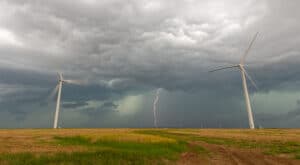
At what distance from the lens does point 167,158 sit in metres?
31.8

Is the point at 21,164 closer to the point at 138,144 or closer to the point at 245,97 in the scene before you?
the point at 138,144

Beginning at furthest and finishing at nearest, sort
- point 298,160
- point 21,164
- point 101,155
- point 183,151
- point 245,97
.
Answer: point 245,97
point 183,151
point 298,160
point 101,155
point 21,164

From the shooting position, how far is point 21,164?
24312 millimetres

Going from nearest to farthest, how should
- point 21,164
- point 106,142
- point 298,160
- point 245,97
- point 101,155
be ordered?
1. point 21,164
2. point 101,155
3. point 298,160
4. point 106,142
5. point 245,97

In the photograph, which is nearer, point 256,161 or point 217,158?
point 256,161

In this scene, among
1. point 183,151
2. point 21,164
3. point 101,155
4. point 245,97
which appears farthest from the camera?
point 245,97

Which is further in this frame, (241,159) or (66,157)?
(241,159)

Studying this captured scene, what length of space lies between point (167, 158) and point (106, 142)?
18.8 meters

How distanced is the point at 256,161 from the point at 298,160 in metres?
5.20

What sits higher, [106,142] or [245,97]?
[245,97]

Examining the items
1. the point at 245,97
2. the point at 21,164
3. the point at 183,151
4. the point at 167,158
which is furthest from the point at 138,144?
the point at 245,97

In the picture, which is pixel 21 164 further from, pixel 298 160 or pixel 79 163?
pixel 298 160

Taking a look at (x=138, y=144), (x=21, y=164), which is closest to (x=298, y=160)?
(x=138, y=144)

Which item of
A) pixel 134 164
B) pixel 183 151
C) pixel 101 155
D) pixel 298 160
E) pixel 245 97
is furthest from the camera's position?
pixel 245 97
